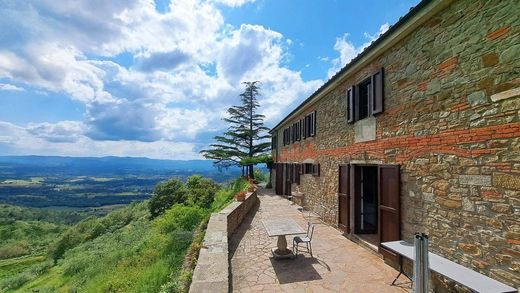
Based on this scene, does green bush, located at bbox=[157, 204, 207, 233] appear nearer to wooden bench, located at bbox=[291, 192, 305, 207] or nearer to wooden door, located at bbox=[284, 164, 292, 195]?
wooden bench, located at bbox=[291, 192, 305, 207]

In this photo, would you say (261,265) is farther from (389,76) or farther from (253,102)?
(253,102)

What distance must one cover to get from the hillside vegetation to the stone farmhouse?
188 inches

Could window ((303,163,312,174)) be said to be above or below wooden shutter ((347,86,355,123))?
below

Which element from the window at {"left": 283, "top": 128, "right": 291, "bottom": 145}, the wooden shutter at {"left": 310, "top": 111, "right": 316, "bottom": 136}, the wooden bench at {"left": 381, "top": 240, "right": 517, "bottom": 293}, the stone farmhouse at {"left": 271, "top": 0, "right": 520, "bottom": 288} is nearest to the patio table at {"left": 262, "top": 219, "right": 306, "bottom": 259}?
the stone farmhouse at {"left": 271, "top": 0, "right": 520, "bottom": 288}

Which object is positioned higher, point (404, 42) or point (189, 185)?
point (404, 42)

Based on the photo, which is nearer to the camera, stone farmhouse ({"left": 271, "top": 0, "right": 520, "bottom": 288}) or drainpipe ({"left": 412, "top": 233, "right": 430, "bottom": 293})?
drainpipe ({"left": 412, "top": 233, "right": 430, "bottom": 293})

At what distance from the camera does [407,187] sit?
19.3 feet

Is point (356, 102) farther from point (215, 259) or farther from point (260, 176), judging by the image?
point (260, 176)

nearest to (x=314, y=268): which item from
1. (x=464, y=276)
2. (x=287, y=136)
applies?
(x=464, y=276)

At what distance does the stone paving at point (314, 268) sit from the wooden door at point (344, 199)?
0.44m

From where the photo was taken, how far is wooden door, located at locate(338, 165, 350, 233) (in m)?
8.70

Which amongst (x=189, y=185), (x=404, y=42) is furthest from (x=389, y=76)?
(x=189, y=185)

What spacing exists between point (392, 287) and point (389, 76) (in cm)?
462

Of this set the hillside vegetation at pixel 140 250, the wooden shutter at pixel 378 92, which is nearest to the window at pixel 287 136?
the hillside vegetation at pixel 140 250
